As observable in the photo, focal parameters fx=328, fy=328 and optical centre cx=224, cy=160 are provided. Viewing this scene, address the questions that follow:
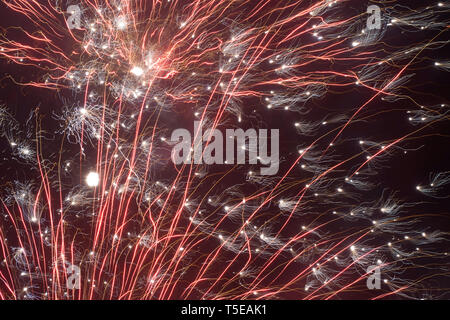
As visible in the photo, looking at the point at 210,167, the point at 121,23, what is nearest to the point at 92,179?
the point at 210,167

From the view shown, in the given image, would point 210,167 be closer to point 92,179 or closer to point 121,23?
point 92,179

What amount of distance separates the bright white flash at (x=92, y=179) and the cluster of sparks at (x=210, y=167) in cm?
1

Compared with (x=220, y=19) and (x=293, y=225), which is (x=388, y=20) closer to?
(x=220, y=19)

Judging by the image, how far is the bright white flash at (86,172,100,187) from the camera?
2.79 m

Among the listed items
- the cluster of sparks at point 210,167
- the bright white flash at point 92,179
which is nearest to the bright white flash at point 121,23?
the cluster of sparks at point 210,167

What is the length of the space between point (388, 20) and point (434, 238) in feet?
5.96

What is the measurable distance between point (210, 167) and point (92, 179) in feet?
3.31

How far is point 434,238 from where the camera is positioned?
2674mm

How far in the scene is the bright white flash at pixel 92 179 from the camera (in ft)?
9.15

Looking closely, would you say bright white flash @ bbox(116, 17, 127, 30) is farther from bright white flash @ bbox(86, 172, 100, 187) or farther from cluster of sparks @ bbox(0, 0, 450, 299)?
bright white flash @ bbox(86, 172, 100, 187)

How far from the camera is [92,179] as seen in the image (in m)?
2.79

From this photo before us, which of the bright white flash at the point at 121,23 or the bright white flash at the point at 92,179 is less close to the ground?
the bright white flash at the point at 121,23

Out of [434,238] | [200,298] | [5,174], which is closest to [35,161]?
[5,174]

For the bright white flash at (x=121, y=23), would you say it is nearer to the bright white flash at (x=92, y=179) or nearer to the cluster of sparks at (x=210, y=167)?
the cluster of sparks at (x=210, y=167)
